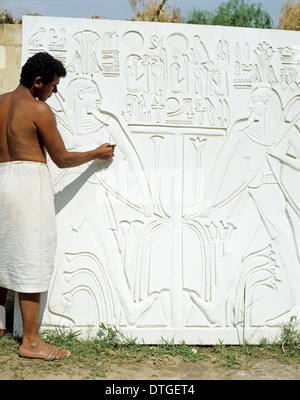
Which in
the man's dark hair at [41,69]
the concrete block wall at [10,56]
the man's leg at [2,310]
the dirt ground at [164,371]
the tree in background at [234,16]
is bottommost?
the dirt ground at [164,371]

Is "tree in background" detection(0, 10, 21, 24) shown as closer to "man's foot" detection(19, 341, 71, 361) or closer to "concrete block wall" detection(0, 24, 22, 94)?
"concrete block wall" detection(0, 24, 22, 94)

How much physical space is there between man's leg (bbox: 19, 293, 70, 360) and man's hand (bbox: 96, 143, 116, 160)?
102 cm

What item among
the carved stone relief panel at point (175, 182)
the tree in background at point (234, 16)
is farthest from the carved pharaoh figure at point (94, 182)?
the tree in background at point (234, 16)

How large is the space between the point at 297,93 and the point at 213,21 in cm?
754

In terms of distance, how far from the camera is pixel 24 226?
8.82 feet

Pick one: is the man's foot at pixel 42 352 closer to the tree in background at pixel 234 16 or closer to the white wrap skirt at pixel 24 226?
the white wrap skirt at pixel 24 226

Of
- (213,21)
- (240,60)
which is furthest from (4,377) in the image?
(213,21)

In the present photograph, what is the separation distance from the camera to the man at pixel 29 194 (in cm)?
268

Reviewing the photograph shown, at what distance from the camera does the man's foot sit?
8.88ft

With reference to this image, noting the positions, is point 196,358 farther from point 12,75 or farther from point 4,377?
point 12,75

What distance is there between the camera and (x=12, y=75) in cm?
423

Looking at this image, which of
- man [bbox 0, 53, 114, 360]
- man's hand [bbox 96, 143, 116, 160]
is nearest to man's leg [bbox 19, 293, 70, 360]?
man [bbox 0, 53, 114, 360]

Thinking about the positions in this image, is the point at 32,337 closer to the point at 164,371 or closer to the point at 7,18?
the point at 164,371

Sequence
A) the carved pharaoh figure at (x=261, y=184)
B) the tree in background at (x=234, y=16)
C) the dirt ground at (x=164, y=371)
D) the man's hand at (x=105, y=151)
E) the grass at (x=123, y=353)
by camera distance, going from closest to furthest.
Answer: the dirt ground at (x=164, y=371)
the grass at (x=123, y=353)
the man's hand at (x=105, y=151)
the carved pharaoh figure at (x=261, y=184)
the tree in background at (x=234, y=16)
